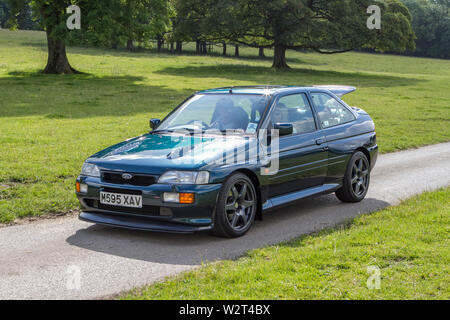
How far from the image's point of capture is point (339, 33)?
43.9m

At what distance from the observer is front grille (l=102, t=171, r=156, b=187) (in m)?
6.00

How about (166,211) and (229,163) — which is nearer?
(166,211)

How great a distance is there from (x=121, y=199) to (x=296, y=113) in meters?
2.63

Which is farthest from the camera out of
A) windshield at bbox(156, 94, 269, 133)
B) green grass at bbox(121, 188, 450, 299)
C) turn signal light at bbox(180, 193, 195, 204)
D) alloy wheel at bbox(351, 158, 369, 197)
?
alloy wheel at bbox(351, 158, 369, 197)

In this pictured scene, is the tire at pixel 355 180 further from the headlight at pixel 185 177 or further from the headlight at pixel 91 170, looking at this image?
the headlight at pixel 91 170

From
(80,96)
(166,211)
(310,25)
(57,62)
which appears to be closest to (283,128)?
(166,211)

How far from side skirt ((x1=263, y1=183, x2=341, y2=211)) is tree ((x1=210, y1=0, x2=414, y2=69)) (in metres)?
36.5

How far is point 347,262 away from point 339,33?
40.9 m

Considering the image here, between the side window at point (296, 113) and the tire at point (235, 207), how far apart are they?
1.12 meters

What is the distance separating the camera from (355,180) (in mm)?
8203

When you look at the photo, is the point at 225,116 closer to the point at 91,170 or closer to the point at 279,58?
the point at 91,170

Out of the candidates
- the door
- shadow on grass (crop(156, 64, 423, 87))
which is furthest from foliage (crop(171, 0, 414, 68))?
the door

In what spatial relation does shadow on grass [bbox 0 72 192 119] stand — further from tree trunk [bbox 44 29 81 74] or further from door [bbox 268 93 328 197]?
door [bbox 268 93 328 197]
